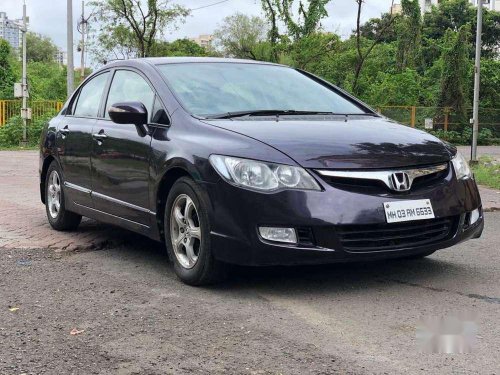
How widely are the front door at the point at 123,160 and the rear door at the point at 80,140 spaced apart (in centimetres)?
16

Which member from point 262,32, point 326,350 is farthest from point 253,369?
point 262,32

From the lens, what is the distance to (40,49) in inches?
Result: 3388

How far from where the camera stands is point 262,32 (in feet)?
172

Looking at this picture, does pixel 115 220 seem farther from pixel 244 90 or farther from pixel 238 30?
pixel 238 30

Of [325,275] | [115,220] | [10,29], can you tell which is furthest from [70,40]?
[10,29]

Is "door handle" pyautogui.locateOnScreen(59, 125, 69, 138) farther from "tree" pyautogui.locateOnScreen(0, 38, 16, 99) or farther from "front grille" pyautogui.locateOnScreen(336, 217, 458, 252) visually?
"tree" pyautogui.locateOnScreen(0, 38, 16, 99)

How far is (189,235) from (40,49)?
87.0m

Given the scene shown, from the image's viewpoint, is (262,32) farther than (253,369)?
Yes

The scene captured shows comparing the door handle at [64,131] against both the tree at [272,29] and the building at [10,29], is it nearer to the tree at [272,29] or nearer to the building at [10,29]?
the building at [10,29]

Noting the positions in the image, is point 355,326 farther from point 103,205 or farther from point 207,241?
point 103,205

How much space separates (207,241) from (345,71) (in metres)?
32.4

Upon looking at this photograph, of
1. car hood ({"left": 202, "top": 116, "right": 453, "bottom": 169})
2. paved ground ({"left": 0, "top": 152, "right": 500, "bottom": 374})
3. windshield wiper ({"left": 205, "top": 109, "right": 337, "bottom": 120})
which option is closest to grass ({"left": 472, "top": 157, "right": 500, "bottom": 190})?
paved ground ({"left": 0, "top": 152, "right": 500, "bottom": 374})

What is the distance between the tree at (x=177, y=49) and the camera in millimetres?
37981

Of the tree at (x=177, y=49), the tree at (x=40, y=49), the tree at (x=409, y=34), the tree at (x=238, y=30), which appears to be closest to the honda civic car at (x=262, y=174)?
the tree at (x=177, y=49)
